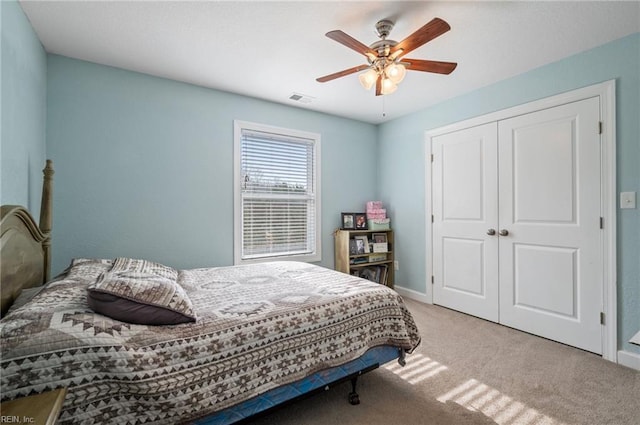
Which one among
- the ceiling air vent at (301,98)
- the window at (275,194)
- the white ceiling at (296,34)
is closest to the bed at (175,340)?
the white ceiling at (296,34)

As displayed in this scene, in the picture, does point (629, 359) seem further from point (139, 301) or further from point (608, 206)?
point (139, 301)

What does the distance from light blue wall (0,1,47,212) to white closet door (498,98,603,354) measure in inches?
148

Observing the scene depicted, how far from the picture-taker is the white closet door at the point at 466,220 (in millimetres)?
3055

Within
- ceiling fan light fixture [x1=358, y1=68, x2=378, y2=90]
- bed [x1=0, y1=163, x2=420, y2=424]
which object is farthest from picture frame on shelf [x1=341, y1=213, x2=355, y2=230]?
ceiling fan light fixture [x1=358, y1=68, x2=378, y2=90]

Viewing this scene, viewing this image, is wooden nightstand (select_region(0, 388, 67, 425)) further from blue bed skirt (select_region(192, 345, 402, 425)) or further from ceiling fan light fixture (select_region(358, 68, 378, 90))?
ceiling fan light fixture (select_region(358, 68, 378, 90))

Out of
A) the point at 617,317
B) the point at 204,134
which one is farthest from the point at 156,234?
the point at 617,317

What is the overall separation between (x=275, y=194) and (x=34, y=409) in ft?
9.12

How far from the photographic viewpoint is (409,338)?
1.93 metres

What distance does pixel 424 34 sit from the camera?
1.71 meters

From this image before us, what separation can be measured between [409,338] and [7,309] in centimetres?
210

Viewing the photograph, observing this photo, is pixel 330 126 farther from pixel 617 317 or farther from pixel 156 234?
pixel 617 317

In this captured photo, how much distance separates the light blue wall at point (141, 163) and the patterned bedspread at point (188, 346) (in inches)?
29.4

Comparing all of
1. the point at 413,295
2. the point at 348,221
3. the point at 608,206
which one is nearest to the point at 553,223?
the point at 608,206

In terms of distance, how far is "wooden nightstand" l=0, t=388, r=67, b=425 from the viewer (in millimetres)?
804
